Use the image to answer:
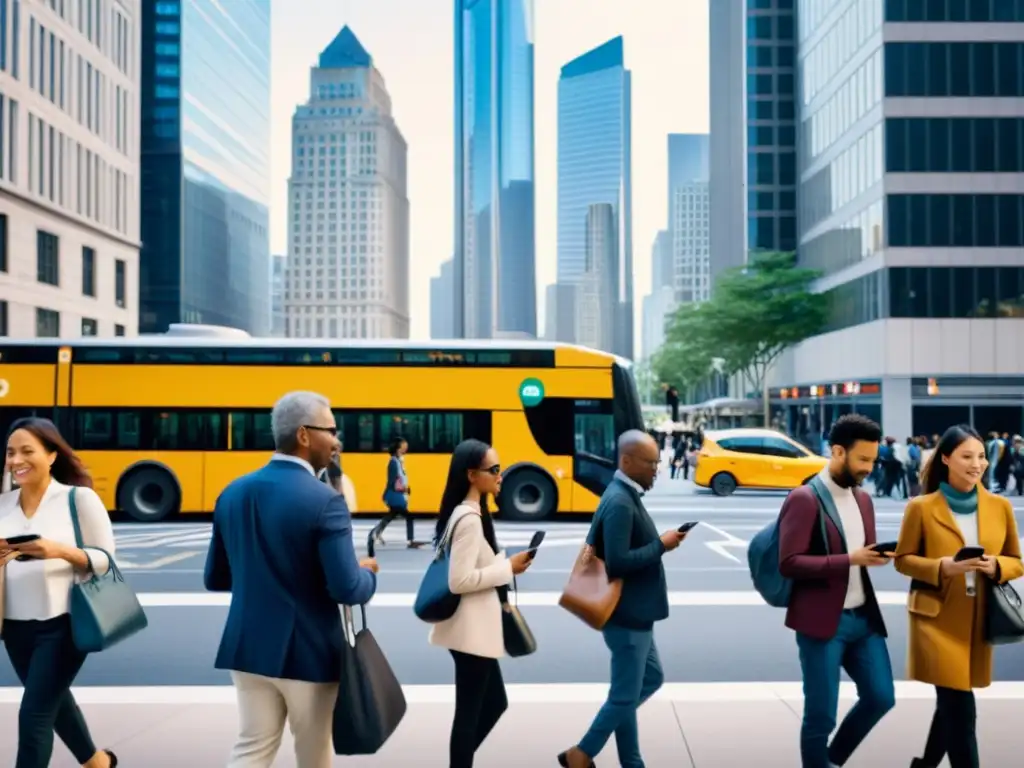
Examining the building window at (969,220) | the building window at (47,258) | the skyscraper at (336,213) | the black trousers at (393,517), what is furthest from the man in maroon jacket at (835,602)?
the skyscraper at (336,213)

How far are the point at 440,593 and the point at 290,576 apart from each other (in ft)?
3.39

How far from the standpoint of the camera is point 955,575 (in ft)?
15.5

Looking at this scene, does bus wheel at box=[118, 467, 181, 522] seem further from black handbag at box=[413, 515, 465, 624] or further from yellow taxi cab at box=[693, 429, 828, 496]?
black handbag at box=[413, 515, 465, 624]

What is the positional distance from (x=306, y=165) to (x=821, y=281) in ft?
483

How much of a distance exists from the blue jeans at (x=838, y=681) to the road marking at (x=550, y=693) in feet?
7.07

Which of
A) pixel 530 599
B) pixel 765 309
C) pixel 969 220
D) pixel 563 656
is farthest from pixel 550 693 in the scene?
pixel 765 309

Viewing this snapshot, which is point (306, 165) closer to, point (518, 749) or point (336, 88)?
point (336, 88)

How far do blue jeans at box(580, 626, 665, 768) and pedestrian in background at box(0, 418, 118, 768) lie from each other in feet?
7.48

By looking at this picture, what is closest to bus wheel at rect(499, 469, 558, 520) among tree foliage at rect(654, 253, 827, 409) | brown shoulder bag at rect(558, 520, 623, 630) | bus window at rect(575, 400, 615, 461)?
bus window at rect(575, 400, 615, 461)

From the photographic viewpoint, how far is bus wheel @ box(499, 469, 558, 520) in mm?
19438

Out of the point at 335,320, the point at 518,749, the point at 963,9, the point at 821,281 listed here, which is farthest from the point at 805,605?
the point at 335,320

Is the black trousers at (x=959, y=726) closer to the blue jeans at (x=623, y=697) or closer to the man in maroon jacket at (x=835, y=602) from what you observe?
the man in maroon jacket at (x=835, y=602)

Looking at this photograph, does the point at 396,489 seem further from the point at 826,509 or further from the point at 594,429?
the point at 826,509

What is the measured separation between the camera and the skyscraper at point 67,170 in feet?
149
